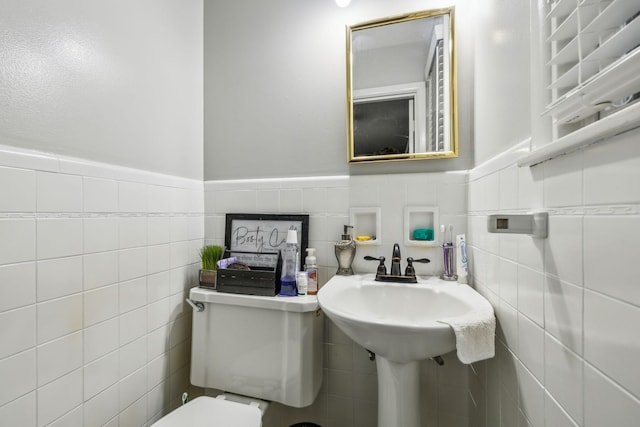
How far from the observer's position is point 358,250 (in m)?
1.23

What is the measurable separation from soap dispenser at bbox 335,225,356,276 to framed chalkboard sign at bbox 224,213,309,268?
171mm

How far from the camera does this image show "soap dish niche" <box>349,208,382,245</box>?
3.94ft

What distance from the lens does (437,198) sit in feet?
3.80

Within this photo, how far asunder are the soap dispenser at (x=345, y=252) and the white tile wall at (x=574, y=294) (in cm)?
53

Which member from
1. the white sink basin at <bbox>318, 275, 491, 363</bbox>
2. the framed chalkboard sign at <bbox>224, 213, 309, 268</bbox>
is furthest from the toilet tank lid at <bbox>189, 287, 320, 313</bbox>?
the framed chalkboard sign at <bbox>224, 213, 309, 268</bbox>

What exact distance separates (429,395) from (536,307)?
29.1 inches

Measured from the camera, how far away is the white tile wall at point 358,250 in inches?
44.6

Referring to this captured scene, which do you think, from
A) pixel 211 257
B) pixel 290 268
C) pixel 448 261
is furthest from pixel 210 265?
pixel 448 261

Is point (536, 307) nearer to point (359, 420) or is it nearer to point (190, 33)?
point (359, 420)

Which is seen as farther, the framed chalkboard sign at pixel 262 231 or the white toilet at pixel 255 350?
the framed chalkboard sign at pixel 262 231

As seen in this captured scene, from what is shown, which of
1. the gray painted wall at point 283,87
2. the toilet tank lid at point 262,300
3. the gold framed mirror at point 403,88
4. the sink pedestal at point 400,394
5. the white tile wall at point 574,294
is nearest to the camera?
the white tile wall at point 574,294

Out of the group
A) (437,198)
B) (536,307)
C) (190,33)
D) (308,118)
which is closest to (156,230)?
(308,118)

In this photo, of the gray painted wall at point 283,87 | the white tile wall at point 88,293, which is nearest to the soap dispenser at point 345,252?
the gray painted wall at point 283,87

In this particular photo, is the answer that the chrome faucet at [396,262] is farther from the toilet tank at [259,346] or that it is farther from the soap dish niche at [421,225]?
the toilet tank at [259,346]
